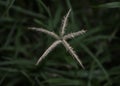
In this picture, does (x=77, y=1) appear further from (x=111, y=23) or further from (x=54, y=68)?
(x=54, y=68)

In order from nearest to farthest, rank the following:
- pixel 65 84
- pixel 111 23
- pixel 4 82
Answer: pixel 65 84 → pixel 4 82 → pixel 111 23

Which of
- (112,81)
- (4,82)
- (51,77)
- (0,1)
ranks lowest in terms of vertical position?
(112,81)

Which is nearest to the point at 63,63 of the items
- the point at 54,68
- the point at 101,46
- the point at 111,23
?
the point at 54,68

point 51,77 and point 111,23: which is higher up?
point 111,23

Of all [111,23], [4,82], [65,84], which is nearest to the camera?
[65,84]

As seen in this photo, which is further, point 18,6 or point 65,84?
point 18,6

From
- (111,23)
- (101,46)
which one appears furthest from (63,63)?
(111,23)
